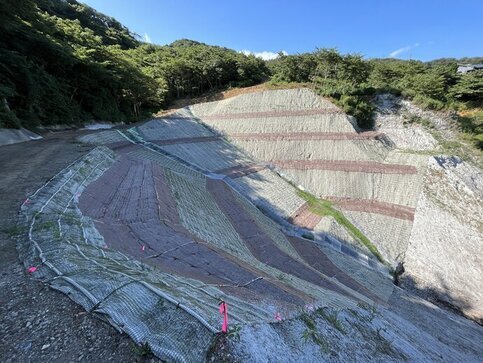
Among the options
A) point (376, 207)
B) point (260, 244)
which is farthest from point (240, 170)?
point (376, 207)

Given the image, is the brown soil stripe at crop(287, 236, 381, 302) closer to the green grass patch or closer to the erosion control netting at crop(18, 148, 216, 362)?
the green grass patch

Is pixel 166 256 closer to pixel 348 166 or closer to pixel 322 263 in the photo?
pixel 322 263

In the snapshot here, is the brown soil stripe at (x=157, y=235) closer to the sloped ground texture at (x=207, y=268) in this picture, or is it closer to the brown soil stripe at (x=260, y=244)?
the sloped ground texture at (x=207, y=268)

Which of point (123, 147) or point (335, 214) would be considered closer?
point (335, 214)

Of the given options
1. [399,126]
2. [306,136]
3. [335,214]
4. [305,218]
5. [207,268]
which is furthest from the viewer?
[306,136]

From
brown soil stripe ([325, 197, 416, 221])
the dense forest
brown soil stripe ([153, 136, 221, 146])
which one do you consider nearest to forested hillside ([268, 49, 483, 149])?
the dense forest

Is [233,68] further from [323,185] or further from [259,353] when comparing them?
[259,353]

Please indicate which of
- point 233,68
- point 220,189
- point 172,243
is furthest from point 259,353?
point 233,68
